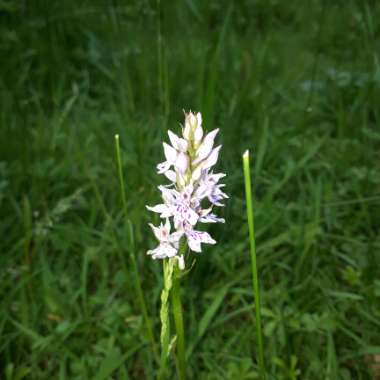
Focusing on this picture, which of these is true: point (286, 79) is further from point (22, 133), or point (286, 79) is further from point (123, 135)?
point (22, 133)

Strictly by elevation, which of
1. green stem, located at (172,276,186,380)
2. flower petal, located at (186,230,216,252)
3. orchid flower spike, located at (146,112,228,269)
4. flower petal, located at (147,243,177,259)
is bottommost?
green stem, located at (172,276,186,380)

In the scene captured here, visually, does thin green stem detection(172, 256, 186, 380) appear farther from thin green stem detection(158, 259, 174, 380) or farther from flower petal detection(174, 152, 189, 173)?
flower petal detection(174, 152, 189, 173)

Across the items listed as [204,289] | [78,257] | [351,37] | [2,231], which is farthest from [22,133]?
[351,37]

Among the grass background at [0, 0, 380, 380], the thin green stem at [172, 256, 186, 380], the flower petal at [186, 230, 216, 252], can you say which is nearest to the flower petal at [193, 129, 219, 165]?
the flower petal at [186, 230, 216, 252]

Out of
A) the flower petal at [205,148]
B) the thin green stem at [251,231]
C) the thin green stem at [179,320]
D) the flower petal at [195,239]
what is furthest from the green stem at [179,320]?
the flower petal at [205,148]

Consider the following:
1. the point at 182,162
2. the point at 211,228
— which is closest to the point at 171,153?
the point at 182,162

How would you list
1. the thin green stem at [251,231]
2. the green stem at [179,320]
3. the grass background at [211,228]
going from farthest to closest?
the grass background at [211,228], the green stem at [179,320], the thin green stem at [251,231]

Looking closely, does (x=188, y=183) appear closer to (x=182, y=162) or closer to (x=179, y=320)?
(x=182, y=162)

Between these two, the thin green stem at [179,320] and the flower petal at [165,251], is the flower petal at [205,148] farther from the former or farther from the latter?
the thin green stem at [179,320]

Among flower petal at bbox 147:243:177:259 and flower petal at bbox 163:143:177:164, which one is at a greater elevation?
flower petal at bbox 163:143:177:164
